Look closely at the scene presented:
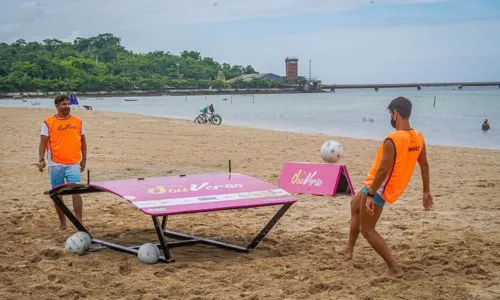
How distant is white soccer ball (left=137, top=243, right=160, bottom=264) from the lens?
592 cm

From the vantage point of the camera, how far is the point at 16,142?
58.0 feet

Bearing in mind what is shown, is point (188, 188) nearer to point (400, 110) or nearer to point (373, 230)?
point (373, 230)

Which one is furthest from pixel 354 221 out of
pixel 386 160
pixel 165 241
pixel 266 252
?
pixel 165 241

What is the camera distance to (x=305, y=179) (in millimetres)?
10117

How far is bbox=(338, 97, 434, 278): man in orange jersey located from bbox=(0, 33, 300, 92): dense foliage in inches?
4947

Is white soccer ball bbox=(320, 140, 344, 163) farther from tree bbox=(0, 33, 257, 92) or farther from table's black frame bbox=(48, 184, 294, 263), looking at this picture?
tree bbox=(0, 33, 257, 92)

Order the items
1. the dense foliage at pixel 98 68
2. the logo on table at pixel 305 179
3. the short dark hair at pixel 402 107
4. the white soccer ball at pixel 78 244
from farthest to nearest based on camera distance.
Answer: the dense foliage at pixel 98 68 < the logo on table at pixel 305 179 < the white soccer ball at pixel 78 244 < the short dark hair at pixel 402 107

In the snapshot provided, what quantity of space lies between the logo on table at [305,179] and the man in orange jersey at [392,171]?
4.53m

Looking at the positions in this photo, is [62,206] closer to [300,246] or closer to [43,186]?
[300,246]

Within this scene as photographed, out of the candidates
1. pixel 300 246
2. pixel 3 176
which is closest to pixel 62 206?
pixel 300 246

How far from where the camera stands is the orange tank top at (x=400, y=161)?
5.08m

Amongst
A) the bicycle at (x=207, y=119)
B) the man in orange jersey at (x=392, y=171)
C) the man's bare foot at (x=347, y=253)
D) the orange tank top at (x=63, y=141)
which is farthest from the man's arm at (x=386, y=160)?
the bicycle at (x=207, y=119)

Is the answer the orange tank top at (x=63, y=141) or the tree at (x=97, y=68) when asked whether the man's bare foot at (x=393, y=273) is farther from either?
the tree at (x=97, y=68)

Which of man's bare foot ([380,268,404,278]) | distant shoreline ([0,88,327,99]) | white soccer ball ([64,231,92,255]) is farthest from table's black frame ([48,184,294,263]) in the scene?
distant shoreline ([0,88,327,99])
